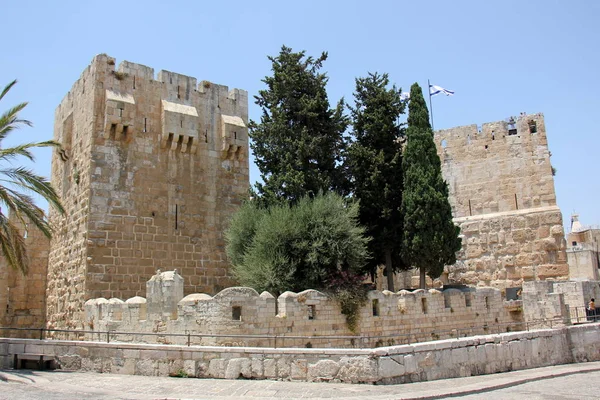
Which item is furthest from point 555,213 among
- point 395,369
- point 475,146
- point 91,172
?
point 91,172

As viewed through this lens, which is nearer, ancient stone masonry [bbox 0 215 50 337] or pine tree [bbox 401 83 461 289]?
pine tree [bbox 401 83 461 289]

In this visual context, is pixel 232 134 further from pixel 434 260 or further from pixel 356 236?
pixel 434 260

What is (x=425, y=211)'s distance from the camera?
15.4 m

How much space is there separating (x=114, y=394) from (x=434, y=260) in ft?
33.6

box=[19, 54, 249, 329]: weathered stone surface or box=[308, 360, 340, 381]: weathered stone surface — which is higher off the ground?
box=[19, 54, 249, 329]: weathered stone surface

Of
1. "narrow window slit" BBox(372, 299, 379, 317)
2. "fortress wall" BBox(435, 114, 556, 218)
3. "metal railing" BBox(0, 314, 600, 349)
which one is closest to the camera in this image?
"metal railing" BBox(0, 314, 600, 349)

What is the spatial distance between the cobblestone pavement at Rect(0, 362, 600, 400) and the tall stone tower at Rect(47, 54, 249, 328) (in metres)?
5.62

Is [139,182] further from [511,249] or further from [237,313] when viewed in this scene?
[511,249]

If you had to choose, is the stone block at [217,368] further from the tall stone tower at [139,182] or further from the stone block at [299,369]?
the tall stone tower at [139,182]

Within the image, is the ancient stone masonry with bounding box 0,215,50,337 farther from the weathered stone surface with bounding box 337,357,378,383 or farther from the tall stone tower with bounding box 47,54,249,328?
the weathered stone surface with bounding box 337,357,378,383

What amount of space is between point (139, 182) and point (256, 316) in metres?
5.59

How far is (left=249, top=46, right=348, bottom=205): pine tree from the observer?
14.9 metres

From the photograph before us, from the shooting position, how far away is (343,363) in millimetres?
8086

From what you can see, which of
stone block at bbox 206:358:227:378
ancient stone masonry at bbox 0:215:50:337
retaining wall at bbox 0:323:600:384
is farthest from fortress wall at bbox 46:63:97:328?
stone block at bbox 206:358:227:378
